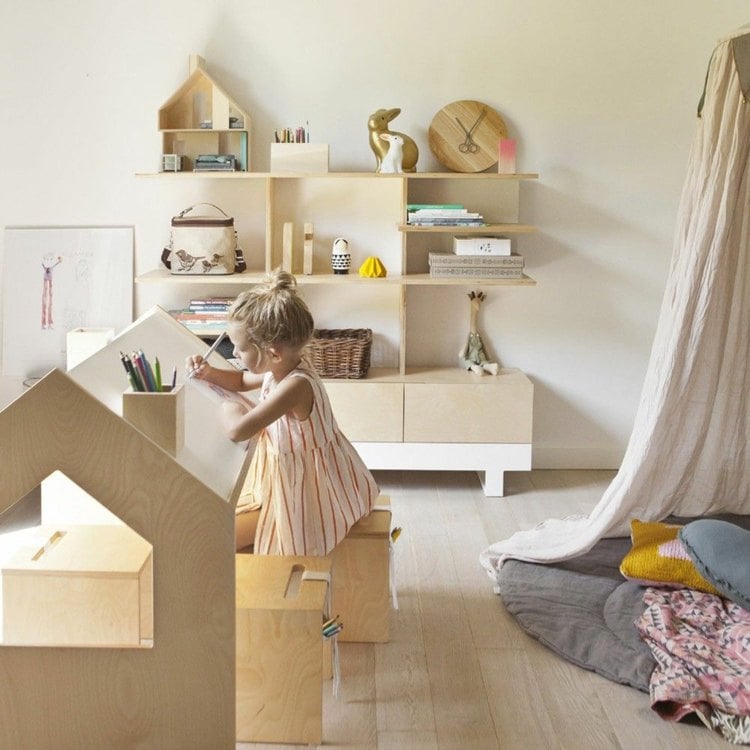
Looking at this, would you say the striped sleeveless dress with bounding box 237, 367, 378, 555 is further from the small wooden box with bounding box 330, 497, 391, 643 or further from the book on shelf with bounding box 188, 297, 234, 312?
the book on shelf with bounding box 188, 297, 234, 312

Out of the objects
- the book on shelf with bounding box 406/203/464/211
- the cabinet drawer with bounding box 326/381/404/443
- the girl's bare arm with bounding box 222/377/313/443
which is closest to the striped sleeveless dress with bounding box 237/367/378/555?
the girl's bare arm with bounding box 222/377/313/443

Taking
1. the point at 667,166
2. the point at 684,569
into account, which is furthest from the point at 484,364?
the point at 684,569

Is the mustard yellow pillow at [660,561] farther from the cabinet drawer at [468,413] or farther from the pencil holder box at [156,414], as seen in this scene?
the pencil holder box at [156,414]

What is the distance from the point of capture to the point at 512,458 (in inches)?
181

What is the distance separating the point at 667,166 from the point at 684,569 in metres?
2.07

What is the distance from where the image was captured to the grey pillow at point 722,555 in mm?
3092

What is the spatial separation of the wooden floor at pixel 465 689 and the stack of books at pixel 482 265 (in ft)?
3.88

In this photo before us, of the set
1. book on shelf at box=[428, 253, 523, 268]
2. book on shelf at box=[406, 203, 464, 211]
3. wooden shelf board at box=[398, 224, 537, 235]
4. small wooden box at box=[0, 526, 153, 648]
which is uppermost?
book on shelf at box=[406, 203, 464, 211]

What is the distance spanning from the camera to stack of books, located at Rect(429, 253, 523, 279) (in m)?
4.55

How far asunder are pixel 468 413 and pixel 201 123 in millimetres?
1619

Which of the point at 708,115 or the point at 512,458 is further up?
the point at 708,115

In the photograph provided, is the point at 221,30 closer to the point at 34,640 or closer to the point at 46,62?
the point at 46,62

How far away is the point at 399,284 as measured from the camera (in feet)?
15.1

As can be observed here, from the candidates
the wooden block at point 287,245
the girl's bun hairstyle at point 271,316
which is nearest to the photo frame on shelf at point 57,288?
the wooden block at point 287,245
